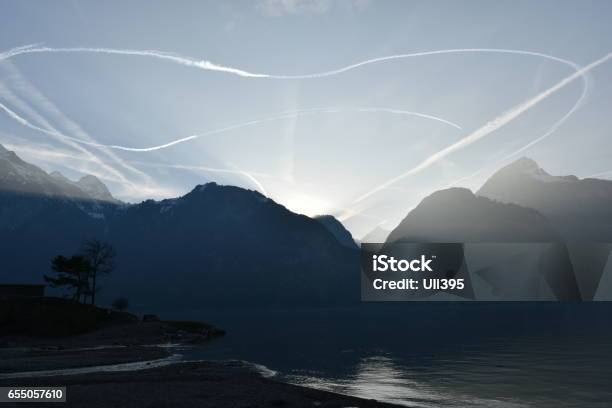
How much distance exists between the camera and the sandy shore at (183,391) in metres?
35.5

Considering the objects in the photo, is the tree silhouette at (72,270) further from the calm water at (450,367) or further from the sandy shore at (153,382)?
the calm water at (450,367)

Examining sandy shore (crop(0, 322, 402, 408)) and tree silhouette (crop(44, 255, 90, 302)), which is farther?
tree silhouette (crop(44, 255, 90, 302))

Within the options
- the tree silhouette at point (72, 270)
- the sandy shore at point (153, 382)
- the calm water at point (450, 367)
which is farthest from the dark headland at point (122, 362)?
the tree silhouette at point (72, 270)

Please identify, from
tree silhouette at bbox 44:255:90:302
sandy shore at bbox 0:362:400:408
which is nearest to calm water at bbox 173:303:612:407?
sandy shore at bbox 0:362:400:408

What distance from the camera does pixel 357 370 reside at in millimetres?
61062

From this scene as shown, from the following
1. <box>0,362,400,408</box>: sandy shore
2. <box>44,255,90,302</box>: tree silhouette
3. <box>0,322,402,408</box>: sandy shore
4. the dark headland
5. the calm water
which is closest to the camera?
<box>0,362,400,408</box>: sandy shore

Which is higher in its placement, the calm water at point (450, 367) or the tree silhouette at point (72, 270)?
the tree silhouette at point (72, 270)

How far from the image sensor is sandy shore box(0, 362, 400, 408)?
35.5 metres

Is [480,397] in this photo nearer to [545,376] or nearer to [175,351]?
[545,376]

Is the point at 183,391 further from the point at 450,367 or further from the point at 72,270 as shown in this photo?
the point at 72,270

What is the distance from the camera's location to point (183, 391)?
40.1m

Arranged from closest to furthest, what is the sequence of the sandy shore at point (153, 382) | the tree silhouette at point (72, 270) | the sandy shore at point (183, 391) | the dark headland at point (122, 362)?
the sandy shore at point (183, 391), the sandy shore at point (153, 382), the dark headland at point (122, 362), the tree silhouette at point (72, 270)

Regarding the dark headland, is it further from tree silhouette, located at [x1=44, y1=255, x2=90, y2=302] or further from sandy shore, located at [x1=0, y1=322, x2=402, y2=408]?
tree silhouette, located at [x1=44, y1=255, x2=90, y2=302]

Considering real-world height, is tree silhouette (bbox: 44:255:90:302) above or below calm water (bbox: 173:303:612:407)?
above
